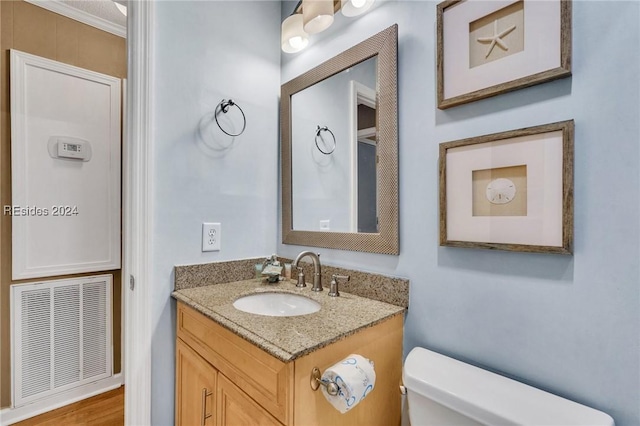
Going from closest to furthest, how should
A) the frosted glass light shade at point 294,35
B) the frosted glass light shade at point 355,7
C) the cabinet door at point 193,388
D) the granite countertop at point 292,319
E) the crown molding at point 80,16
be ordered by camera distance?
the granite countertop at point 292,319, the cabinet door at point 193,388, the frosted glass light shade at point 355,7, the frosted glass light shade at point 294,35, the crown molding at point 80,16

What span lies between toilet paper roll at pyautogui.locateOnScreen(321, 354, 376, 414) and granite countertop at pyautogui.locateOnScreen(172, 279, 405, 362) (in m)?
0.07

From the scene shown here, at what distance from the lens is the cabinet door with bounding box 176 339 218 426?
1077mm

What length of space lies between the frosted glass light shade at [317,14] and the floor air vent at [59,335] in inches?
77.4

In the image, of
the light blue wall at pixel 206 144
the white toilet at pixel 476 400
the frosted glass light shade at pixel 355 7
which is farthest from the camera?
the light blue wall at pixel 206 144

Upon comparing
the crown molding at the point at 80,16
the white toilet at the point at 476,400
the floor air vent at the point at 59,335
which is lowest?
the floor air vent at the point at 59,335

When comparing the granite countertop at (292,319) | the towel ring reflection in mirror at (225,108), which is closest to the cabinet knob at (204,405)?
the granite countertop at (292,319)

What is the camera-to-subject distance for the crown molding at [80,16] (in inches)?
70.9

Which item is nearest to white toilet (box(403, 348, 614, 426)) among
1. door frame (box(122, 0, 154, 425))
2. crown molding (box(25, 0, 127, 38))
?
door frame (box(122, 0, 154, 425))

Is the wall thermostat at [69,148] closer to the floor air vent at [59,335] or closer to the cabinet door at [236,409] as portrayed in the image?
the floor air vent at [59,335]

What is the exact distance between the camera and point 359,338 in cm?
92

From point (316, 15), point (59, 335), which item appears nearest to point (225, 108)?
point (316, 15)

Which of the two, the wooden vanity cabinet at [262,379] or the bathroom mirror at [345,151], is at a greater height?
the bathroom mirror at [345,151]
